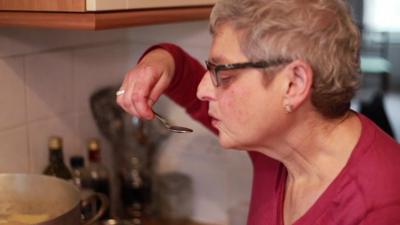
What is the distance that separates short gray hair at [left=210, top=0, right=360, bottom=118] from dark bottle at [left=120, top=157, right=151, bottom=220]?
74 centimetres

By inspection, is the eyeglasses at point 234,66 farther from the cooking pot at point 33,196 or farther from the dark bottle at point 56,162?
the dark bottle at point 56,162

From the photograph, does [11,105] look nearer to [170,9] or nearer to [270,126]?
[170,9]

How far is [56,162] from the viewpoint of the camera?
131cm

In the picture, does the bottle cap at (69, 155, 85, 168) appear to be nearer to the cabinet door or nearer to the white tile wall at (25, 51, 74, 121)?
the white tile wall at (25, 51, 74, 121)

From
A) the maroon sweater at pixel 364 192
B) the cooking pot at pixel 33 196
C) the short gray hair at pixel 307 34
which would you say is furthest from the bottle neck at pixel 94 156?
the short gray hair at pixel 307 34

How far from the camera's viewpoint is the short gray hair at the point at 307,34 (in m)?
0.78

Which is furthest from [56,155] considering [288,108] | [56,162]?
[288,108]

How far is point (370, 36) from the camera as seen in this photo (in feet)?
5.04

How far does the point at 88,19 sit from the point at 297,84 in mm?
373

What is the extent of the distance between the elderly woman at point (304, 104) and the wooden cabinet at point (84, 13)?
15 centimetres

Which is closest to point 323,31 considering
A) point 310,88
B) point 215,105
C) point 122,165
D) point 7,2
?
point 310,88

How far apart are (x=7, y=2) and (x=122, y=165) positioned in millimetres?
631

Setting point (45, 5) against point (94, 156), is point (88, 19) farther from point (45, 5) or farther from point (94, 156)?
point (94, 156)

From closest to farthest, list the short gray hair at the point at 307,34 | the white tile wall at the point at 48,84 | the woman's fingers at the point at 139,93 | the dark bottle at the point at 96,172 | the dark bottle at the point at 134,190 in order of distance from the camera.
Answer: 1. the short gray hair at the point at 307,34
2. the woman's fingers at the point at 139,93
3. the white tile wall at the point at 48,84
4. the dark bottle at the point at 96,172
5. the dark bottle at the point at 134,190
